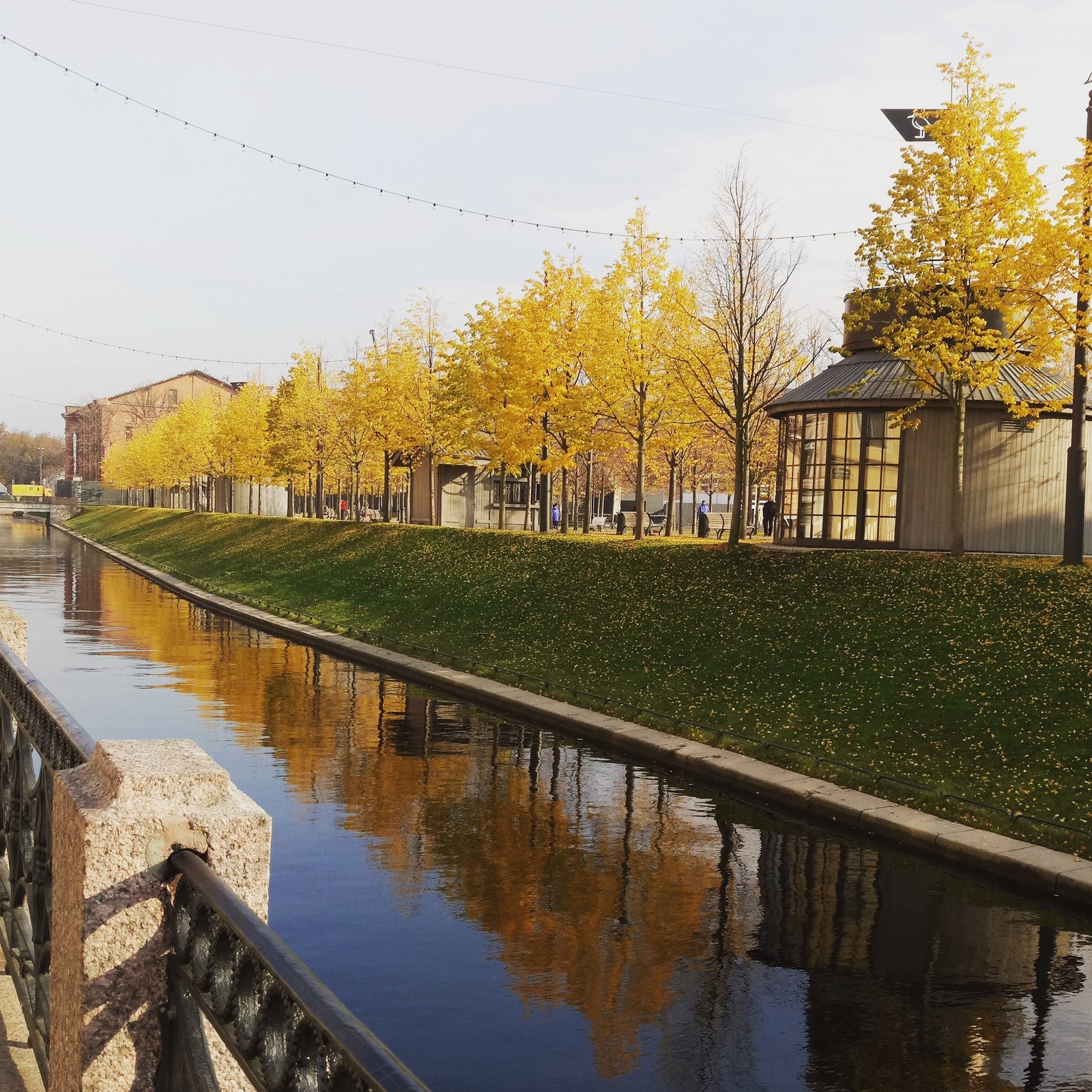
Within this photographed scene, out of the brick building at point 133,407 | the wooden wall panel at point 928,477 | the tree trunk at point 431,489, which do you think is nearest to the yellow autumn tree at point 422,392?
the tree trunk at point 431,489

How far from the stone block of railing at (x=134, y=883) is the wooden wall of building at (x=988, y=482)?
80.5 feet

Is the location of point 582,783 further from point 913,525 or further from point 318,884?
point 913,525

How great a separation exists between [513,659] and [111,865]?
59.5 feet

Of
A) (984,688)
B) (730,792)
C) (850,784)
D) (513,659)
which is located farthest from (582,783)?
(513,659)

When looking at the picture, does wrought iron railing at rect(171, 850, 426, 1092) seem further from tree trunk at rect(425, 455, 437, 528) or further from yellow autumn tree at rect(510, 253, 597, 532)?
tree trunk at rect(425, 455, 437, 528)

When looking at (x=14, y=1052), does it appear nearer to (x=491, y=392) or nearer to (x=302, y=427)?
(x=491, y=392)

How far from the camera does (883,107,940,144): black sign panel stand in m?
24.8

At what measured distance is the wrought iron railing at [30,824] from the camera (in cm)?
455

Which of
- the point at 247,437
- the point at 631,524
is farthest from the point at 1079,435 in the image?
the point at 247,437

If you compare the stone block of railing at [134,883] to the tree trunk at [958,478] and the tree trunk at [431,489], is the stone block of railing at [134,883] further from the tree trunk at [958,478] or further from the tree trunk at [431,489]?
the tree trunk at [431,489]

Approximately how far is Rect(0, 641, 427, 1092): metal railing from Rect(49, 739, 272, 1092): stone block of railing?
67mm

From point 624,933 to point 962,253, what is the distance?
61.0 feet

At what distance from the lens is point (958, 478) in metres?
23.7

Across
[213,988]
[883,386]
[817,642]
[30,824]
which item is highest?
[883,386]
